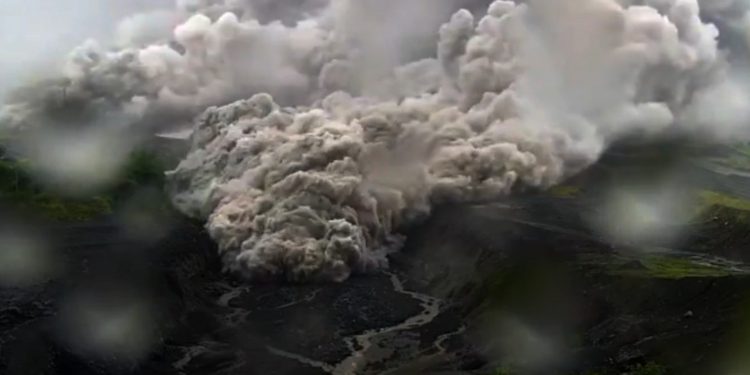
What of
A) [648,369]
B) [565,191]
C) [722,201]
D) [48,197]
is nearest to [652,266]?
[648,369]

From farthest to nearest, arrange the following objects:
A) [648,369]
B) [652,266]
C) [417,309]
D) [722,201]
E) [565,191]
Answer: [565,191] < [722,201] < [417,309] < [652,266] < [648,369]

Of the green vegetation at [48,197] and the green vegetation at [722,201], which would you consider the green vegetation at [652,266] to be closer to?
the green vegetation at [722,201]

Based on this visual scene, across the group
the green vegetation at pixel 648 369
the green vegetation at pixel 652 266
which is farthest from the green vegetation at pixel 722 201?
the green vegetation at pixel 648 369

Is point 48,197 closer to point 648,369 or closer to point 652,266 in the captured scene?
point 652,266

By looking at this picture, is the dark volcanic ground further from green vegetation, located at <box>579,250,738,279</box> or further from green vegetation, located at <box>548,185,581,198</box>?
green vegetation, located at <box>548,185,581,198</box>

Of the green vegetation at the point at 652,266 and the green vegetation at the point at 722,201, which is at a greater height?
the green vegetation at the point at 722,201
